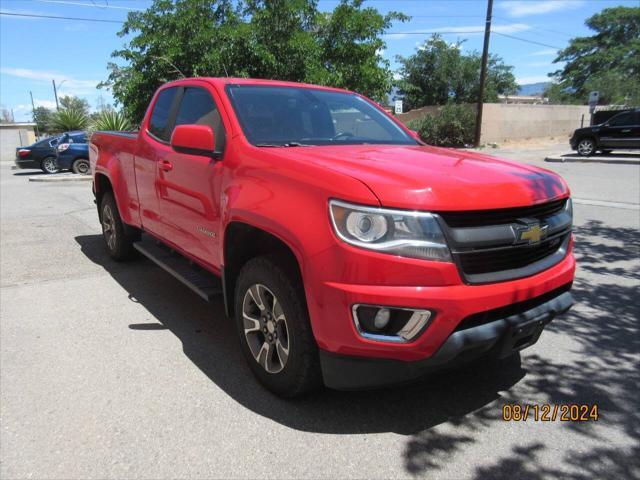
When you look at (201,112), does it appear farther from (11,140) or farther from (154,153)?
(11,140)

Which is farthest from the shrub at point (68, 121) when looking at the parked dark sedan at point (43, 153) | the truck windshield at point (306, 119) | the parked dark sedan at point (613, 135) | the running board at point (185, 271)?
the truck windshield at point (306, 119)

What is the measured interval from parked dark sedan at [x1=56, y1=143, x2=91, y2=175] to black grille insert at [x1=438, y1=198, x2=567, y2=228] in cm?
1813

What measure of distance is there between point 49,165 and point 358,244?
19.8 metres

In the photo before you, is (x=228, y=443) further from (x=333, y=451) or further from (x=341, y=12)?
(x=341, y=12)

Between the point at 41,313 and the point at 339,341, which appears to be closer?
the point at 339,341

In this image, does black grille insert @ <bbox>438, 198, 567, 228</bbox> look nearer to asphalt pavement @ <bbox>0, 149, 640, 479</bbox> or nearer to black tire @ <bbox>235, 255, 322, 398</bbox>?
black tire @ <bbox>235, 255, 322, 398</bbox>

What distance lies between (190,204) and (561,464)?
9.26 ft

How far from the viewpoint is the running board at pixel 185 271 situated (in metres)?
3.63

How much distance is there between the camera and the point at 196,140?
127 inches

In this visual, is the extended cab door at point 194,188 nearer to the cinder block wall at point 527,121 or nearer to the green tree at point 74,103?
the cinder block wall at point 527,121

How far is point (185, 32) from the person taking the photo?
1602 centimetres

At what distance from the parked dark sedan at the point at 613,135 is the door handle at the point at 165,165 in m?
20.2

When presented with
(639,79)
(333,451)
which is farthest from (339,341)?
(639,79)

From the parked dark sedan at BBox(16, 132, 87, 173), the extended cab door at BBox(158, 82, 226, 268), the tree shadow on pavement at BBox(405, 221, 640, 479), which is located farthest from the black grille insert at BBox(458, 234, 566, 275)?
the parked dark sedan at BBox(16, 132, 87, 173)
